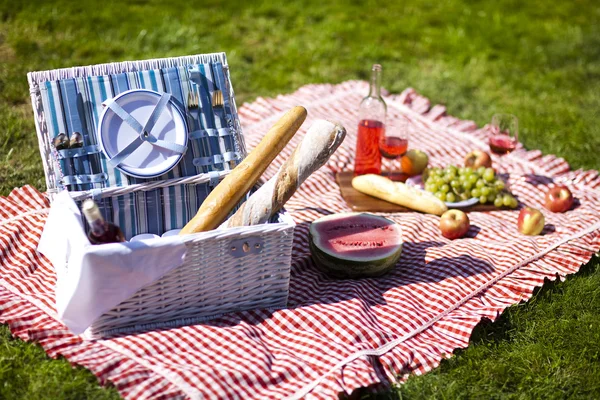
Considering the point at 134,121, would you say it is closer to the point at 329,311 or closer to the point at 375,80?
the point at 329,311

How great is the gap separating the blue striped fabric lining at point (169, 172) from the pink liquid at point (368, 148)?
3.51 feet

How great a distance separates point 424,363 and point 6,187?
2690mm

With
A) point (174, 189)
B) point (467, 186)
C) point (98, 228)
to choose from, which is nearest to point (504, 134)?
point (467, 186)

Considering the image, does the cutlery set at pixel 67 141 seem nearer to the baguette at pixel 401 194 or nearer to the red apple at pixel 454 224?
the baguette at pixel 401 194

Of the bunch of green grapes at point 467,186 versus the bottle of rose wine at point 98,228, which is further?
the bunch of green grapes at point 467,186

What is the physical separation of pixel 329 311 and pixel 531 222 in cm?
152

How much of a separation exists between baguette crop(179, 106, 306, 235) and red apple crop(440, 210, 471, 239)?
1140 mm

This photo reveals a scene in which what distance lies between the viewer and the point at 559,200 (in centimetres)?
444

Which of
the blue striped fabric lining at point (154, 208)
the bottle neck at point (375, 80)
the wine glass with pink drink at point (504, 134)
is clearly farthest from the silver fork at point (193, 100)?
the wine glass with pink drink at point (504, 134)

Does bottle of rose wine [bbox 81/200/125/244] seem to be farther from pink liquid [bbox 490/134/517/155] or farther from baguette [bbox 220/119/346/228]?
pink liquid [bbox 490/134/517/155]

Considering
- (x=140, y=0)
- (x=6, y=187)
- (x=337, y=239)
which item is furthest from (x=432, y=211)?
(x=140, y=0)

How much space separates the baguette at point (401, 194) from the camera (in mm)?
4312

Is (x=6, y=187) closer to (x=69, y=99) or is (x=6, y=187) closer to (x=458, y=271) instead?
(x=69, y=99)

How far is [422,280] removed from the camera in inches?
143
